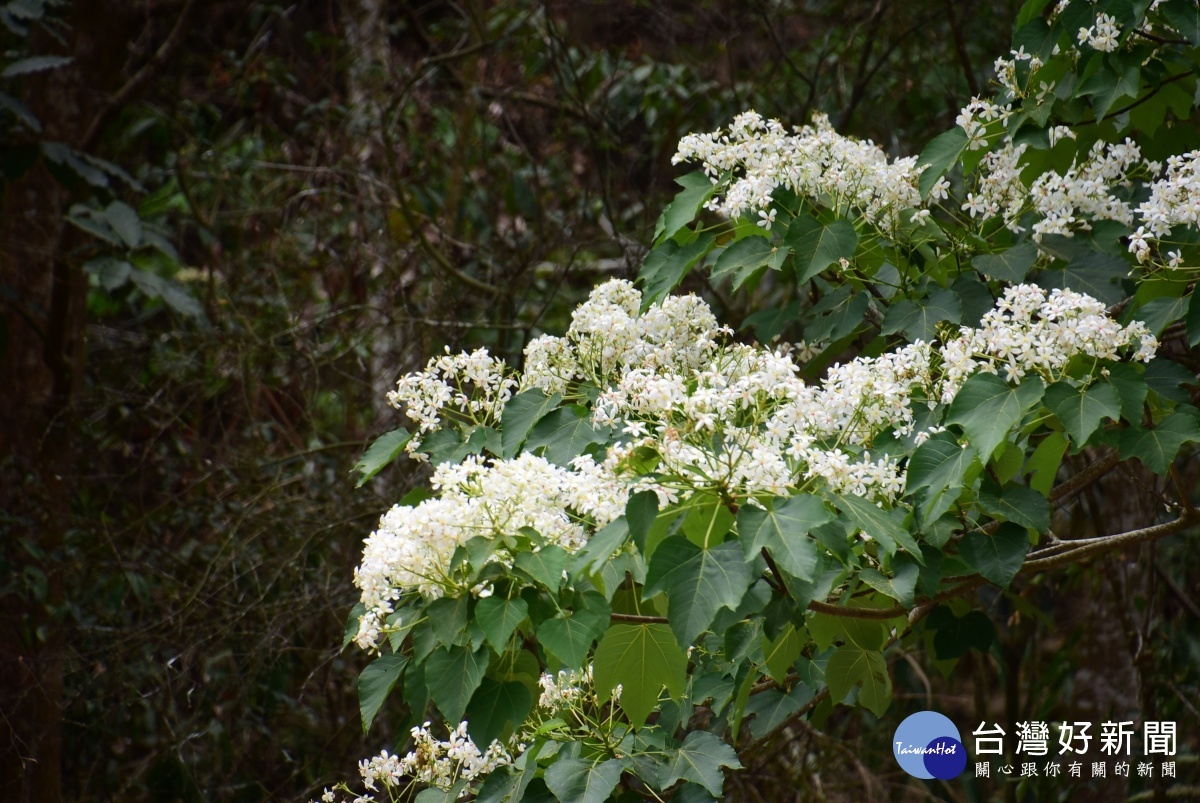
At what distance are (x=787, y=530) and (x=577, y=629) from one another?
303 mm

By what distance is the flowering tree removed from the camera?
56.4 inches

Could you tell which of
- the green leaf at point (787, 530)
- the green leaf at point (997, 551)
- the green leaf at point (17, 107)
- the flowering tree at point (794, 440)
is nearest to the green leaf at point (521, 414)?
the flowering tree at point (794, 440)

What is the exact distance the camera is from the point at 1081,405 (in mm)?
1492

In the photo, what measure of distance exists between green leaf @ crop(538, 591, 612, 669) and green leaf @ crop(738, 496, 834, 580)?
0.75 feet

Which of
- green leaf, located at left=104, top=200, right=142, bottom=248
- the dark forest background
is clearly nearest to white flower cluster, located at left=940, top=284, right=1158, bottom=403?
the dark forest background

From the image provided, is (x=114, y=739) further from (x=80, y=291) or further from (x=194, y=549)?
(x=80, y=291)

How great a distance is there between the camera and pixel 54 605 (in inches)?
130

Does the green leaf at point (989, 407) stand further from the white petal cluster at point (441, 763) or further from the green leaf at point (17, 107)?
the green leaf at point (17, 107)

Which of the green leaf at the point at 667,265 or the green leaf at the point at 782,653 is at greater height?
the green leaf at the point at 667,265

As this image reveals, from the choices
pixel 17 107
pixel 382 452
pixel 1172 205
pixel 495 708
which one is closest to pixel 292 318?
pixel 17 107

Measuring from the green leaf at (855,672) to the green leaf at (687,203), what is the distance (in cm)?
79

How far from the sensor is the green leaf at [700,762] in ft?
5.45

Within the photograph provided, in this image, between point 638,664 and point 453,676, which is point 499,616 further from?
point 638,664

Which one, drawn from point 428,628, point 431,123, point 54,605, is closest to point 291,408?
point 54,605
